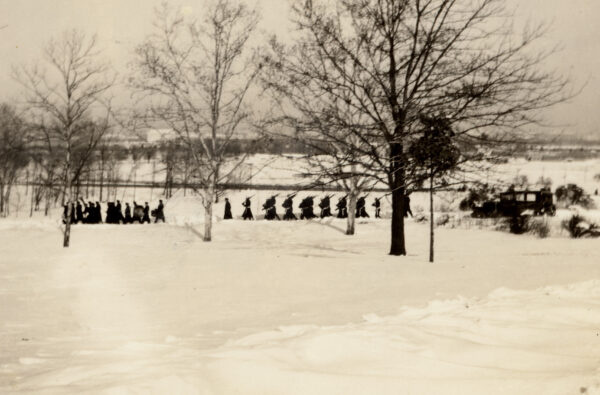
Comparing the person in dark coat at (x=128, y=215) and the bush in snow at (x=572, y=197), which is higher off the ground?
the bush in snow at (x=572, y=197)

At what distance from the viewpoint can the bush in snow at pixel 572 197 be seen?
31.3 meters

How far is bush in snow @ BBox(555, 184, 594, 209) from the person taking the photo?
31.3 metres

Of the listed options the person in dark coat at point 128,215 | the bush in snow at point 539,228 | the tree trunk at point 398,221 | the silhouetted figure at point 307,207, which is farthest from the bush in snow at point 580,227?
the person in dark coat at point 128,215

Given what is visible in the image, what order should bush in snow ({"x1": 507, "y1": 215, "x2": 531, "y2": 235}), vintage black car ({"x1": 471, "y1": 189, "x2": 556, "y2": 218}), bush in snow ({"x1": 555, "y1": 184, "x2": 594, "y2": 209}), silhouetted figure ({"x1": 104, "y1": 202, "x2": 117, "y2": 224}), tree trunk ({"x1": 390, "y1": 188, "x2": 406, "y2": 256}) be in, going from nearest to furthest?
tree trunk ({"x1": 390, "y1": 188, "x2": 406, "y2": 256}) → bush in snow ({"x1": 507, "y1": 215, "x2": 531, "y2": 235}) → vintage black car ({"x1": 471, "y1": 189, "x2": 556, "y2": 218}) → silhouetted figure ({"x1": 104, "y1": 202, "x2": 117, "y2": 224}) → bush in snow ({"x1": 555, "y1": 184, "x2": 594, "y2": 209})

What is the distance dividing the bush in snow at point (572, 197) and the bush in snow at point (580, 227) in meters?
8.88

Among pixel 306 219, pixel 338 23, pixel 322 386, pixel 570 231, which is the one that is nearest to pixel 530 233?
pixel 570 231

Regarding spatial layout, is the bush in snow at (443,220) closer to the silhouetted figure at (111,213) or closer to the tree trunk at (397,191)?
the tree trunk at (397,191)

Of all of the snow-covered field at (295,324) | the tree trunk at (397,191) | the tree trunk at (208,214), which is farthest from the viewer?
the tree trunk at (208,214)

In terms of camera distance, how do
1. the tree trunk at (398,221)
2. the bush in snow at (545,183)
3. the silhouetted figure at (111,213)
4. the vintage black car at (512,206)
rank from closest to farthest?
1. the tree trunk at (398,221)
2. the vintage black car at (512,206)
3. the silhouetted figure at (111,213)
4. the bush in snow at (545,183)

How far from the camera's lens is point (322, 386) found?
3.99m

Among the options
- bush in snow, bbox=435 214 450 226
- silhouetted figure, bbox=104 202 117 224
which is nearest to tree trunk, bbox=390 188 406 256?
bush in snow, bbox=435 214 450 226

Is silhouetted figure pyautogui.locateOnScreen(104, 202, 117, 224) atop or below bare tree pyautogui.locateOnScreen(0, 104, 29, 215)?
below

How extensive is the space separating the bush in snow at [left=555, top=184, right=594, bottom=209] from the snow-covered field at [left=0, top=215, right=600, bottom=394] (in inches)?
599

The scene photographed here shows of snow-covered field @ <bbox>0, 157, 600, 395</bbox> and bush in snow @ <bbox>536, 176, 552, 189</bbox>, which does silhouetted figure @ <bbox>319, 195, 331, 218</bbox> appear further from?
bush in snow @ <bbox>536, 176, 552, 189</bbox>
